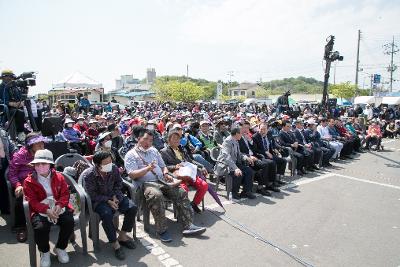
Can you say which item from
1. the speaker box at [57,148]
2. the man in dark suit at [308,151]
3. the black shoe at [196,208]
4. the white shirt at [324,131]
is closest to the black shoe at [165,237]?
the black shoe at [196,208]

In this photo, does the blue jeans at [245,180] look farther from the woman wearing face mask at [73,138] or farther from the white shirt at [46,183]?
A: the woman wearing face mask at [73,138]

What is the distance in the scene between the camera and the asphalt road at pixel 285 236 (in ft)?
12.6

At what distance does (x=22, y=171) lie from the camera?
4.23m

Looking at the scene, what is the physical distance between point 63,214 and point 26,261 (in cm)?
76

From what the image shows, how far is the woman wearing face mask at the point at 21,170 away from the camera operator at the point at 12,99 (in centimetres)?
302

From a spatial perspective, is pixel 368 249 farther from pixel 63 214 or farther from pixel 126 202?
pixel 63 214

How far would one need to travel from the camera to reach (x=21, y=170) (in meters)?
4.22

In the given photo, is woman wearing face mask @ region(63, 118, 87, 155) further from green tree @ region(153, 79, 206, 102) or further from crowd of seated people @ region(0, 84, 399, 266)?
green tree @ region(153, 79, 206, 102)

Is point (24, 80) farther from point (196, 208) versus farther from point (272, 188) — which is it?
point (272, 188)

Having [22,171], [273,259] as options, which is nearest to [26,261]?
[22,171]

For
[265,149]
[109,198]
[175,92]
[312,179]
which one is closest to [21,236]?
[109,198]

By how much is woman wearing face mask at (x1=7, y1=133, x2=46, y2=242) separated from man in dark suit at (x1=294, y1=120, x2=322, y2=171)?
6788 mm

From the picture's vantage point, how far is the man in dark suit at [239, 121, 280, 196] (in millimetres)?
6680

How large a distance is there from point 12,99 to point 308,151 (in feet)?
25.3
